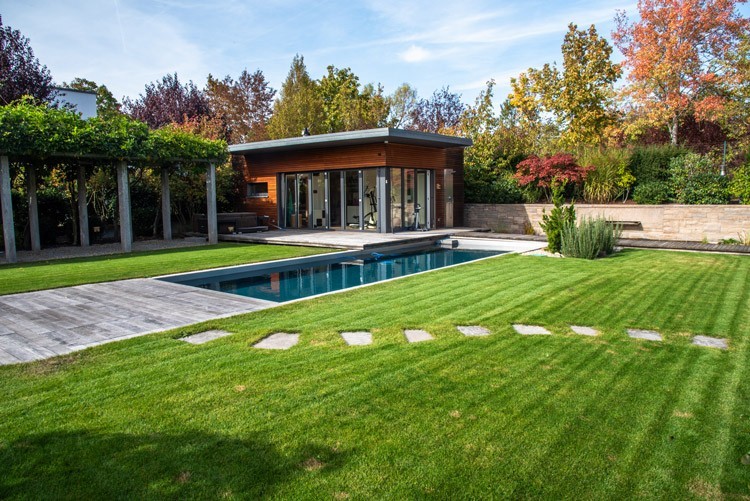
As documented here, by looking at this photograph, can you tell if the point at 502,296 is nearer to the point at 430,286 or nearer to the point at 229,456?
the point at 430,286

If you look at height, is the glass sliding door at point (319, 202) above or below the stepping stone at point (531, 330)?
above

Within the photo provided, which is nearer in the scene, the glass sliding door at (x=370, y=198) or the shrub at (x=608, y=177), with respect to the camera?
the shrub at (x=608, y=177)

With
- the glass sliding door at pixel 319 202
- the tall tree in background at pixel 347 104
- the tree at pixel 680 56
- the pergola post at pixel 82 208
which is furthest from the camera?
the tall tree in background at pixel 347 104

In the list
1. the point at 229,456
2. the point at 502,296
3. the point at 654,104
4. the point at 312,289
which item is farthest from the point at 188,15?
the point at 654,104

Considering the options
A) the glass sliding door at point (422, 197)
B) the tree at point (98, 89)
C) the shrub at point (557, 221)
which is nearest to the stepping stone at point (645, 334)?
the shrub at point (557, 221)

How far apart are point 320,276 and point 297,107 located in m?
19.9

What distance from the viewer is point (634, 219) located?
14.6 meters

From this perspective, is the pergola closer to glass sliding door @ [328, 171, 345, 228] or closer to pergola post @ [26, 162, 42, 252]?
pergola post @ [26, 162, 42, 252]

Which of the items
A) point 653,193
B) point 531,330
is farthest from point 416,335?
point 653,193

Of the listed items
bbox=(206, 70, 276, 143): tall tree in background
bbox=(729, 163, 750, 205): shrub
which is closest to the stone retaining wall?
bbox=(729, 163, 750, 205): shrub

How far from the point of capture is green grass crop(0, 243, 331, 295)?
7.94m

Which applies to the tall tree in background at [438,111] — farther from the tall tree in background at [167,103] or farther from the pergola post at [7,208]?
the pergola post at [7,208]

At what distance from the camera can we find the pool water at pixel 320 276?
8.33m

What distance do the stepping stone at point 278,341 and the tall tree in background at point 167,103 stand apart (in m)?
21.2
